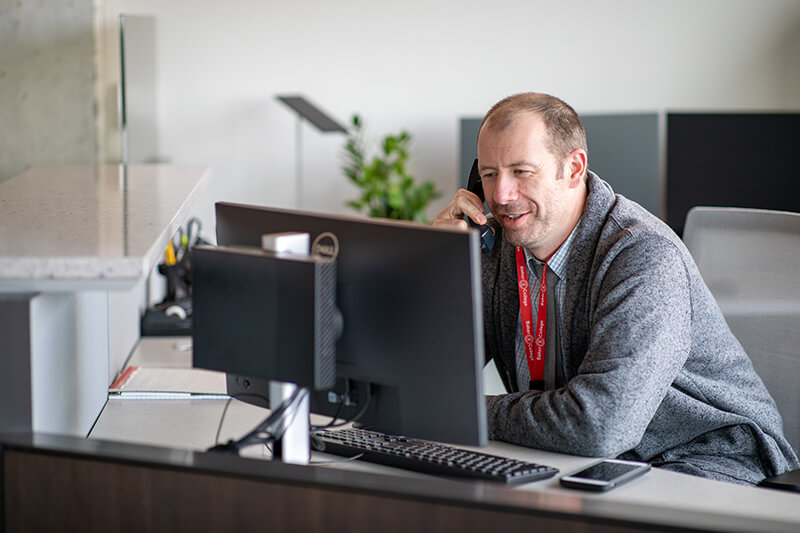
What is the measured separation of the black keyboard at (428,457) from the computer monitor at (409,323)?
0.47 ft

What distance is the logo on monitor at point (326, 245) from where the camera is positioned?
1.21 meters

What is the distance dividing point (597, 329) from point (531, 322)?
29 centimetres

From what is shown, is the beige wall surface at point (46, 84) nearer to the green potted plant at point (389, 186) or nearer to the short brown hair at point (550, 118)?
the green potted plant at point (389, 186)

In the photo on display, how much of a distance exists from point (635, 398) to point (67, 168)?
6.36ft

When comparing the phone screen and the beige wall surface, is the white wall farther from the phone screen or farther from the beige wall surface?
the phone screen

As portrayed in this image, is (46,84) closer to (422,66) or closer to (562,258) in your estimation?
(422,66)

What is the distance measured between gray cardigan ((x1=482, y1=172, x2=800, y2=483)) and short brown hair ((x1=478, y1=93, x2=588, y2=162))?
98mm

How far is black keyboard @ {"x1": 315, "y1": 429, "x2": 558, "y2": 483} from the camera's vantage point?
1.32 meters

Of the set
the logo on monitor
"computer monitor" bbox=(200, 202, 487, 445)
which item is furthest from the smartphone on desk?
the logo on monitor

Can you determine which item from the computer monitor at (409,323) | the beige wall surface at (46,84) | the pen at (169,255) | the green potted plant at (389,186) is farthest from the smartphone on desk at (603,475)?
the green potted plant at (389,186)

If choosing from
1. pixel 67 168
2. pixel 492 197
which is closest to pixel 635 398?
pixel 492 197

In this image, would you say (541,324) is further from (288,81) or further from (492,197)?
(288,81)

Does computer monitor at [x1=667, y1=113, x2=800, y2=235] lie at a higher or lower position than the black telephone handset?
higher


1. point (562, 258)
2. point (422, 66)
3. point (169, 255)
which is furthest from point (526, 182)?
→ point (422, 66)
